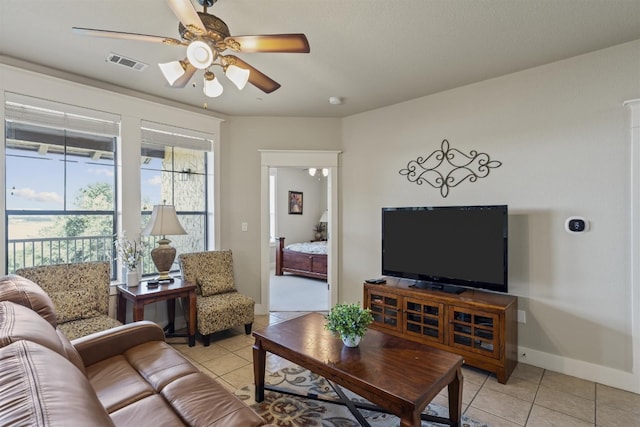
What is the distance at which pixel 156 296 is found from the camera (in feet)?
10.3

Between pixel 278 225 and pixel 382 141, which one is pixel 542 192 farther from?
pixel 278 225

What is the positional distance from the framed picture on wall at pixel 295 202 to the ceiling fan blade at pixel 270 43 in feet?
21.8

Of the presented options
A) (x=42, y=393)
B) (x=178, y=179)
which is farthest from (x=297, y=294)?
(x=42, y=393)

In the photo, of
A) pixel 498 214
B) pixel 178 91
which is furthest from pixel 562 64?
pixel 178 91

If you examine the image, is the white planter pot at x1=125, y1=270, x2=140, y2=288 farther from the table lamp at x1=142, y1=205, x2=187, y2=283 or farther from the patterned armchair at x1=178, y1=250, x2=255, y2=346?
the patterned armchair at x1=178, y1=250, x2=255, y2=346

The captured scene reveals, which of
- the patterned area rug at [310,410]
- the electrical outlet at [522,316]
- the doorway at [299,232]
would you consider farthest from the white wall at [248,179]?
the electrical outlet at [522,316]

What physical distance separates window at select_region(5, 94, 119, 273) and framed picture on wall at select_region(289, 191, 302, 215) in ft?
17.3

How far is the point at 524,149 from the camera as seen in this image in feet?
10.00

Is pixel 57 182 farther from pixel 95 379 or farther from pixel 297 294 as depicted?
pixel 297 294

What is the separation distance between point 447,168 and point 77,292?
149 inches

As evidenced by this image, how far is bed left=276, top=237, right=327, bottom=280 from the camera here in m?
6.40

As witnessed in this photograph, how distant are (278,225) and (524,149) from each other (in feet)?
19.8

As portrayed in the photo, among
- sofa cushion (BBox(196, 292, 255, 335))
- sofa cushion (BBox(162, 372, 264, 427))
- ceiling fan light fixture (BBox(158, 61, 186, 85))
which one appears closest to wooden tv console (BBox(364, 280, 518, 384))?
sofa cushion (BBox(196, 292, 255, 335))

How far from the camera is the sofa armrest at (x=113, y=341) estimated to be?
6.43 feet
